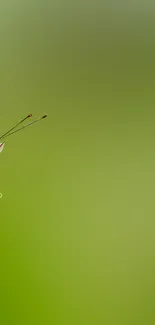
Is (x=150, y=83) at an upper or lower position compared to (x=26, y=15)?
lower

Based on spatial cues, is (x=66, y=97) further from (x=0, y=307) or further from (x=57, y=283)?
(x=0, y=307)

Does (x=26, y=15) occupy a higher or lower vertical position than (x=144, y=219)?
higher

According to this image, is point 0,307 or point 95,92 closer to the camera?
point 0,307

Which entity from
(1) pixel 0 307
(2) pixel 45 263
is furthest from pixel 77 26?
(1) pixel 0 307

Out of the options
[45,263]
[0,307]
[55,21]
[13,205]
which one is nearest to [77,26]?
[55,21]

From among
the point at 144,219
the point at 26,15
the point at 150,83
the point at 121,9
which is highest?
the point at 26,15

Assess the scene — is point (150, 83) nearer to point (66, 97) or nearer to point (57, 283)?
point (66, 97)
